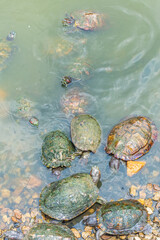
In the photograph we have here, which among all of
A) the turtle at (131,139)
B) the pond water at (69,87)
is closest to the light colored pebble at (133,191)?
the pond water at (69,87)

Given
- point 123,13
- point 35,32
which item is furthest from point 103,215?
point 123,13

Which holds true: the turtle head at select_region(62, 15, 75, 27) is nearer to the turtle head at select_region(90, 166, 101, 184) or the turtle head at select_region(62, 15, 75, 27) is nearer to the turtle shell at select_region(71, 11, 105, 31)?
the turtle shell at select_region(71, 11, 105, 31)

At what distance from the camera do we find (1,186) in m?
6.50

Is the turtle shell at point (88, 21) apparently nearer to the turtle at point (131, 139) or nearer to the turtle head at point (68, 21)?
the turtle head at point (68, 21)

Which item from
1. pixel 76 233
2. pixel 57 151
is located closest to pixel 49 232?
pixel 76 233

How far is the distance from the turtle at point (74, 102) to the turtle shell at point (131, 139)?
117 cm

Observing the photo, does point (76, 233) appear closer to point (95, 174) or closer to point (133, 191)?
point (95, 174)

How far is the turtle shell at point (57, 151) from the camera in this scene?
638 cm

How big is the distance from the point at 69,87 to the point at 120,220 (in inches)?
168

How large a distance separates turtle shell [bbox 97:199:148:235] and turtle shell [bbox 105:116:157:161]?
1.36m

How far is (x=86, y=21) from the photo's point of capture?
9.15m

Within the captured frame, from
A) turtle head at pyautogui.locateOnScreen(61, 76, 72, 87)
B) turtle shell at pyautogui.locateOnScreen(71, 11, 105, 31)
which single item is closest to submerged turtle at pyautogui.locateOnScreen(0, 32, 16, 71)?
turtle head at pyautogui.locateOnScreen(61, 76, 72, 87)

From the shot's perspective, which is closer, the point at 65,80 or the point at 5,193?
the point at 5,193

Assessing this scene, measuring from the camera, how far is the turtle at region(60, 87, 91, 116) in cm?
742
